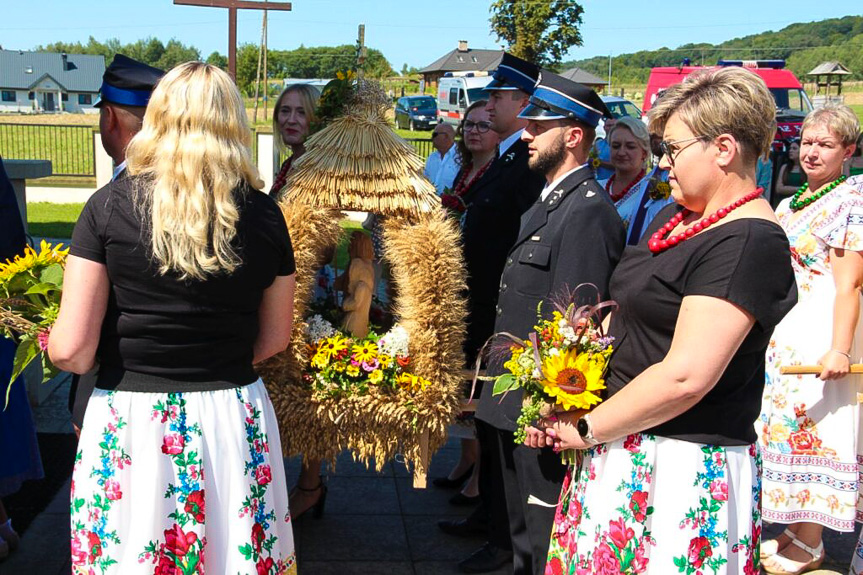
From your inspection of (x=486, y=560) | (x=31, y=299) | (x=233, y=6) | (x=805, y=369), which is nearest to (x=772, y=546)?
(x=805, y=369)

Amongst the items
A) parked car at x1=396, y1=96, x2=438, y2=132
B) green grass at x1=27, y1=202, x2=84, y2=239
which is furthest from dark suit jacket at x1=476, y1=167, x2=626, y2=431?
parked car at x1=396, y1=96, x2=438, y2=132

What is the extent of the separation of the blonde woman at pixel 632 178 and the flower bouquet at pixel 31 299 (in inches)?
134

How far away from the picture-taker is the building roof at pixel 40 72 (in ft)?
269

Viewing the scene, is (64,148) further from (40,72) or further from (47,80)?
(40,72)

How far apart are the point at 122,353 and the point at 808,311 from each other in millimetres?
2827

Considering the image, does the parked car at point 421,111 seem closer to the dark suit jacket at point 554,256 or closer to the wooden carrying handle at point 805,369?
the wooden carrying handle at point 805,369

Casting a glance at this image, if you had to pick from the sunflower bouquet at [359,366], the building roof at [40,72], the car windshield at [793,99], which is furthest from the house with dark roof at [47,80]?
the sunflower bouquet at [359,366]

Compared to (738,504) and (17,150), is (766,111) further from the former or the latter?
(17,150)

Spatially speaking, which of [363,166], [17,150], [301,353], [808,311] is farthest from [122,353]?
[17,150]

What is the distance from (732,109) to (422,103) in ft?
100

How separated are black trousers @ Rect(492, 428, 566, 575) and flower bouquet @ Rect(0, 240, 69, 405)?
162cm

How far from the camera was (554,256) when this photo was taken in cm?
289

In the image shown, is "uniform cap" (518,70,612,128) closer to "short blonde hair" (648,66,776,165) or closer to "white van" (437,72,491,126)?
"short blonde hair" (648,66,776,165)

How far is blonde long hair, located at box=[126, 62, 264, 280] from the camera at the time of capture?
2.18 metres
